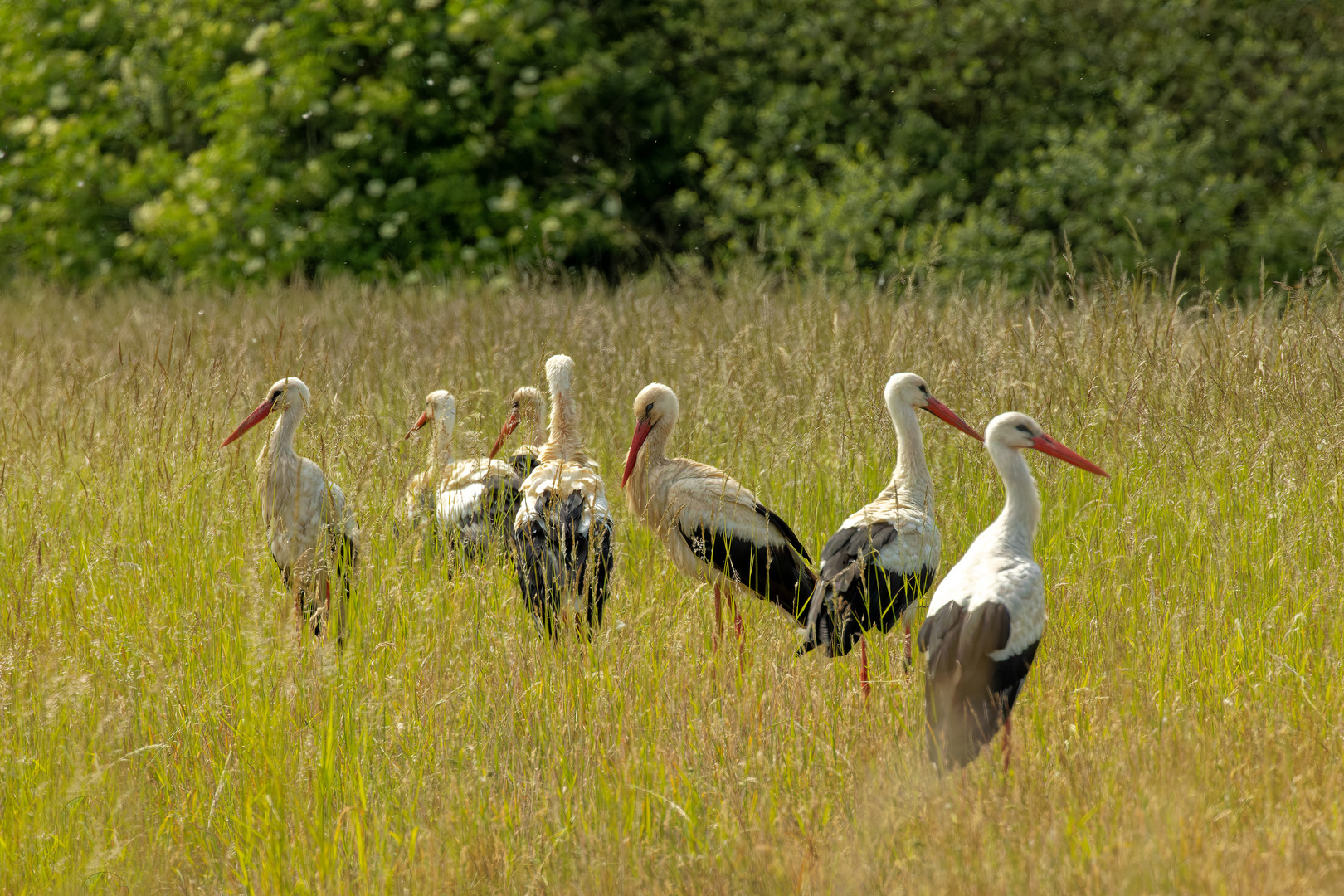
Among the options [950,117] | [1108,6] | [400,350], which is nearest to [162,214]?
[400,350]

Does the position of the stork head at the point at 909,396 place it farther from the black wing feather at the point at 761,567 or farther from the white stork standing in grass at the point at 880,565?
the black wing feather at the point at 761,567

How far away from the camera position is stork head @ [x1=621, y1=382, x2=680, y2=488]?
4.61 metres

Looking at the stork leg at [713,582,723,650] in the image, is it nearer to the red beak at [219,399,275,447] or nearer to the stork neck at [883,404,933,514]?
the stork neck at [883,404,933,514]

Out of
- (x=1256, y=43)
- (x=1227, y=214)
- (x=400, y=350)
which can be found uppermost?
(x=1256, y=43)

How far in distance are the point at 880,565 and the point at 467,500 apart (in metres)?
1.78

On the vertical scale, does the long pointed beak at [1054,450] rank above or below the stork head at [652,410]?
above

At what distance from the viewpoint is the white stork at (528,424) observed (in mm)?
5391

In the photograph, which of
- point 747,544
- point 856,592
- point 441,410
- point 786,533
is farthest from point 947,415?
point 441,410

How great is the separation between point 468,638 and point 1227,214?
948 cm

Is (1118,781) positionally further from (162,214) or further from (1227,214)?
(162,214)

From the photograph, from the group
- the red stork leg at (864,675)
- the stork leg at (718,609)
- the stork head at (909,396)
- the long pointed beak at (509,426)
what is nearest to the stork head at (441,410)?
the long pointed beak at (509,426)

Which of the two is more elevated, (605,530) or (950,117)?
(950,117)

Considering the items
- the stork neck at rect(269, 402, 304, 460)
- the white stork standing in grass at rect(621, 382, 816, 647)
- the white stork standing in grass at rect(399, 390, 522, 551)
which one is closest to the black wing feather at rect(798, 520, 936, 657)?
the white stork standing in grass at rect(621, 382, 816, 647)

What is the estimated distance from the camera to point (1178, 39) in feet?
36.3
